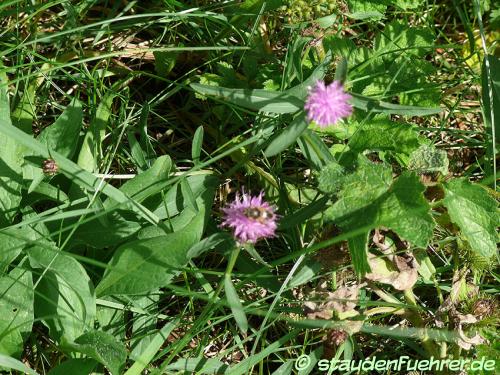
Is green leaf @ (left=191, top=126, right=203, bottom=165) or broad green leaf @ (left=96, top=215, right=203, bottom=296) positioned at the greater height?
green leaf @ (left=191, top=126, right=203, bottom=165)

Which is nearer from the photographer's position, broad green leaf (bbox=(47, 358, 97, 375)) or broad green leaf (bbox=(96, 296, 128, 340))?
broad green leaf (bbox=(47, 358, 97, 375))

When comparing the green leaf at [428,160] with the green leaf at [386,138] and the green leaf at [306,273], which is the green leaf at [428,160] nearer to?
the green leaf at [386,138]

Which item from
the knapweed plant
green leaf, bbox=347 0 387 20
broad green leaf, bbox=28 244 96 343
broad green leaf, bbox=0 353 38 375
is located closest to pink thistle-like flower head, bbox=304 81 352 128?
the knapweed plant

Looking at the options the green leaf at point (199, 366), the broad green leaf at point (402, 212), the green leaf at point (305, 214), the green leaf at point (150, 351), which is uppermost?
the broad green leaf at point (402, 212)

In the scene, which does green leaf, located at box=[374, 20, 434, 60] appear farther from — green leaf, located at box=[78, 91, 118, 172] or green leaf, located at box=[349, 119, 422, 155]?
green leaf, located at box=[78, 91, 118, 172]

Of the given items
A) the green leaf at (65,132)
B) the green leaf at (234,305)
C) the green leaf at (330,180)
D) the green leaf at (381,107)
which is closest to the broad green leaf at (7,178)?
the green leaf at (65,132)

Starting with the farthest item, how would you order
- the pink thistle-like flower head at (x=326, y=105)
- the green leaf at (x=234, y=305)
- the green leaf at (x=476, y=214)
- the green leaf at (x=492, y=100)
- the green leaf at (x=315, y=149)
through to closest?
the green leaf at (x=492, y=100)
the green leaf at (x=476, y=214)
the green leaf at (x=315, y=149)
the green leaf at (x=234, y=305)
the pink thistle-like flower head at (x=326, y=105)

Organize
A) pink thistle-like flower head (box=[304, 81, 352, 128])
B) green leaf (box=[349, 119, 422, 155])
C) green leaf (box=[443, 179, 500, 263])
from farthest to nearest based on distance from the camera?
green leaf (box=[349, 119, 422, 155])
green leaf (box=[443, 179, 500, 263])
pink thistle-like flower head (box=[304, 81, 352, 128])

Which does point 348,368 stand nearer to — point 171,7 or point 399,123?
point 399,123
